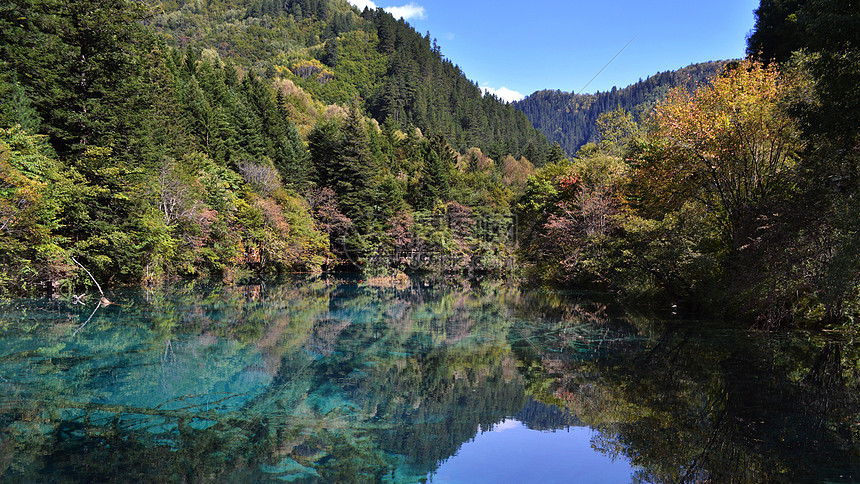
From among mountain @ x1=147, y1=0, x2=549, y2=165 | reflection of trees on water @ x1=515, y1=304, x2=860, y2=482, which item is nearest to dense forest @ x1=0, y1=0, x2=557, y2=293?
mountain @ x1=147, y1=0, x2=549, y2=165

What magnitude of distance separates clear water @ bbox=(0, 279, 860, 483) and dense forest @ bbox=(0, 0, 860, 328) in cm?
274

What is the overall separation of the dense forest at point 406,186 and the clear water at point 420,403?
2741 millimetres

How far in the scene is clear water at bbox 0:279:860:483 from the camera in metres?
5.01

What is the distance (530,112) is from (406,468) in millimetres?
203677

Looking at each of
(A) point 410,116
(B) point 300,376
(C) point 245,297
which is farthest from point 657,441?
(A) point 410,116

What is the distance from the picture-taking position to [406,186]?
143ft

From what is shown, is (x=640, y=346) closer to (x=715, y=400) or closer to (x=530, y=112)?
(x=715, y=400)

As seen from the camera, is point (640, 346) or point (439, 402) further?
point (640, 346)

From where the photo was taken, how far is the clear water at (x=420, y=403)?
501cm

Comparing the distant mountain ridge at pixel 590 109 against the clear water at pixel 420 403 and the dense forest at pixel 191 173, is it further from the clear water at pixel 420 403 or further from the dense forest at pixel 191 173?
the clear water at pixel 420 403

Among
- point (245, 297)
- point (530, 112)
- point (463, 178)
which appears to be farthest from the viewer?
point (530, 112)

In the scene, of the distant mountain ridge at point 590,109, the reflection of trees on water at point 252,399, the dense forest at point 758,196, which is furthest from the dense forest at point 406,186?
the distant mountain ridge at point 590,109

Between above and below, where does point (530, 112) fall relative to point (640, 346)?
above

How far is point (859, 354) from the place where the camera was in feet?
31.6
